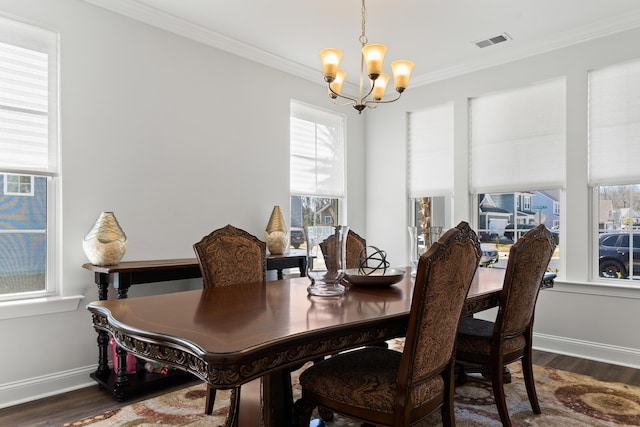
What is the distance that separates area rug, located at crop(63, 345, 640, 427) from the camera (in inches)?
96.8

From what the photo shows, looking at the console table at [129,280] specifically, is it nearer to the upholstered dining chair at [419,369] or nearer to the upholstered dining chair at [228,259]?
the upholstered dining chair at [228,259]

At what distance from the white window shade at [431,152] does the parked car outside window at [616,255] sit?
1511mm

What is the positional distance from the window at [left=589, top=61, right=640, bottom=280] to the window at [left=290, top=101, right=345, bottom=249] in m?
2.54

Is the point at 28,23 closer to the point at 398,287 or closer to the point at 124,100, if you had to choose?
the point at 124,100

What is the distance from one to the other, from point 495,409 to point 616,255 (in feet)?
6.45

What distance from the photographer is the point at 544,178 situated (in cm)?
404

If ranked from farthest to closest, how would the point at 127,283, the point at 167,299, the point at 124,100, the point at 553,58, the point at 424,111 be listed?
the point at 424,111
the point at 553,58
the point at 124,100
the point at 127,283
the point at 167,299

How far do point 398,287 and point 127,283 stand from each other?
5.68ft

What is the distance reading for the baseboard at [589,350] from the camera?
3508 millimetres

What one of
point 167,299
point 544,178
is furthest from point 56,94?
point 544,178

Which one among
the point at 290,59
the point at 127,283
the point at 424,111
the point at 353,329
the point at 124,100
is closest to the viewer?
the point at 353,329

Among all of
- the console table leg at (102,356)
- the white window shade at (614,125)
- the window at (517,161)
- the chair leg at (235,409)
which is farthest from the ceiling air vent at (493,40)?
the console table leg at (102,356)

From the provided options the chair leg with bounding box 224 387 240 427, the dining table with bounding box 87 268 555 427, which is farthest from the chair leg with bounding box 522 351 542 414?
the chair leg with bounding box 224 387 240 427

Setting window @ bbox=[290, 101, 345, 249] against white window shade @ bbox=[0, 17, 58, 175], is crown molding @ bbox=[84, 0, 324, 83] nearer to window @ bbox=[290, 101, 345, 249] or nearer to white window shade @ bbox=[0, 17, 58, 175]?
window @ bbox=[290, 101, 345, 249]
